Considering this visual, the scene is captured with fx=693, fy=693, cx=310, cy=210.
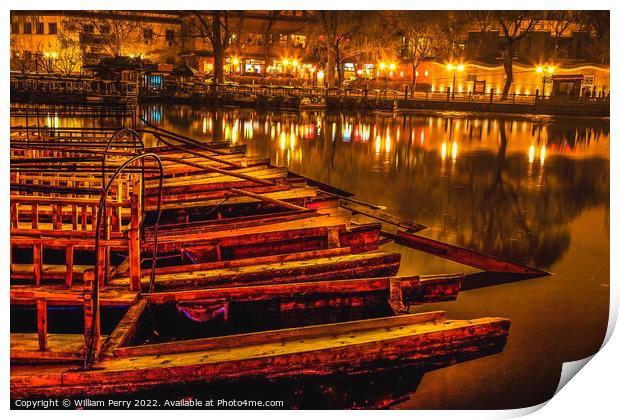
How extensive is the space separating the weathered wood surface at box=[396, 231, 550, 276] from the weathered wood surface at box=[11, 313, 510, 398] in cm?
146

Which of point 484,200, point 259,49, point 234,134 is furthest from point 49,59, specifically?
point 259,49

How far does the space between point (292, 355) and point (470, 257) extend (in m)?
2.40

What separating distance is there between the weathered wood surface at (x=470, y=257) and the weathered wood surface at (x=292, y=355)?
57.5 inches

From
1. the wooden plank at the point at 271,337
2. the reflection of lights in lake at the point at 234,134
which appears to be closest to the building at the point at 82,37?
the wooden plank at the point at 271,337

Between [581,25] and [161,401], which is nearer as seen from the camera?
[161,401]

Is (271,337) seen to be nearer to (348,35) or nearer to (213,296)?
(213,296)

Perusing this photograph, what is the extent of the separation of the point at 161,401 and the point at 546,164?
8.57 meters

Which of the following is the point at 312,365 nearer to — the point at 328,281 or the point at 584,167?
the point at 328,281

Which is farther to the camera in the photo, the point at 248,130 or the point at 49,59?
the point at 248,130

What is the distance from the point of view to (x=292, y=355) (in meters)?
2.98

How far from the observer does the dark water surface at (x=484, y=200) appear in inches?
135

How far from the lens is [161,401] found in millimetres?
2881
